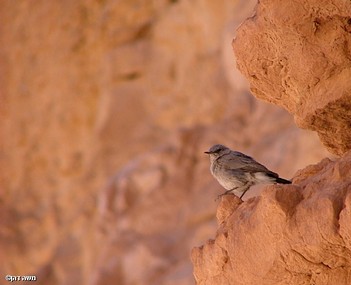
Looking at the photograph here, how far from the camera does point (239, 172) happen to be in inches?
292

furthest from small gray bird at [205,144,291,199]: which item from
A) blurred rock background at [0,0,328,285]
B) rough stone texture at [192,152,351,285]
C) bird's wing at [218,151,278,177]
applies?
blurred rock background at [0,0,328,285]

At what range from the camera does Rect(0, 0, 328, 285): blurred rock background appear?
45.0ft

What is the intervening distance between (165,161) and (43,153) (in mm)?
4847

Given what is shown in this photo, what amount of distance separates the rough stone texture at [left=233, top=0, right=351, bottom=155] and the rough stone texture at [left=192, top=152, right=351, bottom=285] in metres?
Result: 0.39

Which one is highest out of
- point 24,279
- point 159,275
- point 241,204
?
point 24,279

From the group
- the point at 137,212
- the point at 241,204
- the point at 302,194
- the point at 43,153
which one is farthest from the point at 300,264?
the point at 43,153

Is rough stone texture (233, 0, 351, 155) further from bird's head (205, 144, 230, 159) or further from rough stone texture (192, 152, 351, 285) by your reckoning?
bird's head (205, 144, 230, 159)

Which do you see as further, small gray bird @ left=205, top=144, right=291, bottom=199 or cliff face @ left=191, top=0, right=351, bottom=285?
small gray bird @ left=205, top=144, right=291, bottom=199

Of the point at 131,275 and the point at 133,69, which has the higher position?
the point at 133,69

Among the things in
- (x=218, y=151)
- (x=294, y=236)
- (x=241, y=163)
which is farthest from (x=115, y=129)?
(x=294, y=236)

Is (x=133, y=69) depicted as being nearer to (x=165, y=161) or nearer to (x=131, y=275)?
(x=165, y=161)

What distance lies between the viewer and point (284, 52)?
19.6 ft

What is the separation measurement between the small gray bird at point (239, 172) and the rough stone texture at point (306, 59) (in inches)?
40.0

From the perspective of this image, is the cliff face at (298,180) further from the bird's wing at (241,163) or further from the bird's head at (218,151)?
the bird's head at (218,151)
